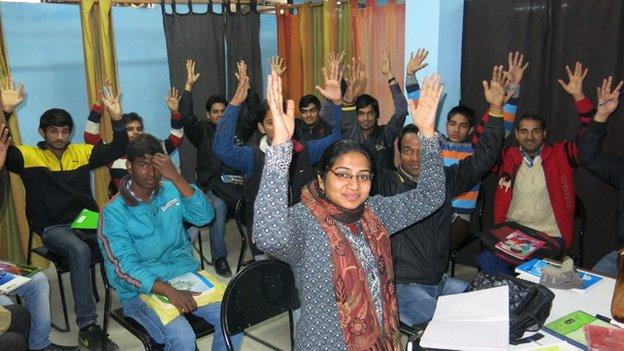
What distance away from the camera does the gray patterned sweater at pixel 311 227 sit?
4.92 feet

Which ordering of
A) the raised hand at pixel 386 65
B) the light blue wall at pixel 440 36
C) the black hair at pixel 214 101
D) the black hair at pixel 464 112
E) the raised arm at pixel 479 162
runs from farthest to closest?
the black hair at pixel 214 101 → the raised hand at pixel 386 65 → the light blue wall at pixel 440 36 → the black hair at pixel 464 112 → the raised arm at pixel 479 162

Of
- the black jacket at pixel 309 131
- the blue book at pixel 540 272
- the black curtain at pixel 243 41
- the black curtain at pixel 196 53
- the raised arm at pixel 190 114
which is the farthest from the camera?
the black curtain at pixel 243 41

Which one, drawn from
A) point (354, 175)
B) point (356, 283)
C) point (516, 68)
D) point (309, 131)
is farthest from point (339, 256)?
point (309, 131)

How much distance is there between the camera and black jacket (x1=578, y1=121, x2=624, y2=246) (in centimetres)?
295

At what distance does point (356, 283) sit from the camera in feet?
5.51

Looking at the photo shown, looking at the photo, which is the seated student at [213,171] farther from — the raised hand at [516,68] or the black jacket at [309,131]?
the raised hand at [516,68]

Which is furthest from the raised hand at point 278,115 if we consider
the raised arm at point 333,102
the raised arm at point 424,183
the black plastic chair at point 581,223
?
the black plastic chair at point 581,223

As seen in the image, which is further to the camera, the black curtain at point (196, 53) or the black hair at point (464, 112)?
the black curtain at point (196, 53)

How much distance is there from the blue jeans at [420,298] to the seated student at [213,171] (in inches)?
77.3

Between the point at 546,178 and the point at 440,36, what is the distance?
3.81 feet

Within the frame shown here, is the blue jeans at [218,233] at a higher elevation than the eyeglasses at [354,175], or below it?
below

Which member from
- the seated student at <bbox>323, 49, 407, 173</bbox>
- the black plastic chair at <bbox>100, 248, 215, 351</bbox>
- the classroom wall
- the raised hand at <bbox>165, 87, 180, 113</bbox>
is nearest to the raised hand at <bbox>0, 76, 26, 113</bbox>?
the raised hand at <bbox>165, 87, 180, 113</bbox>

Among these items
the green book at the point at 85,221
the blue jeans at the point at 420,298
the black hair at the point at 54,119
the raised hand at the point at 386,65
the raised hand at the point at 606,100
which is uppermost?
the raised hand at the point at 386,65

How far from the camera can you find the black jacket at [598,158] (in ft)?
9.68
